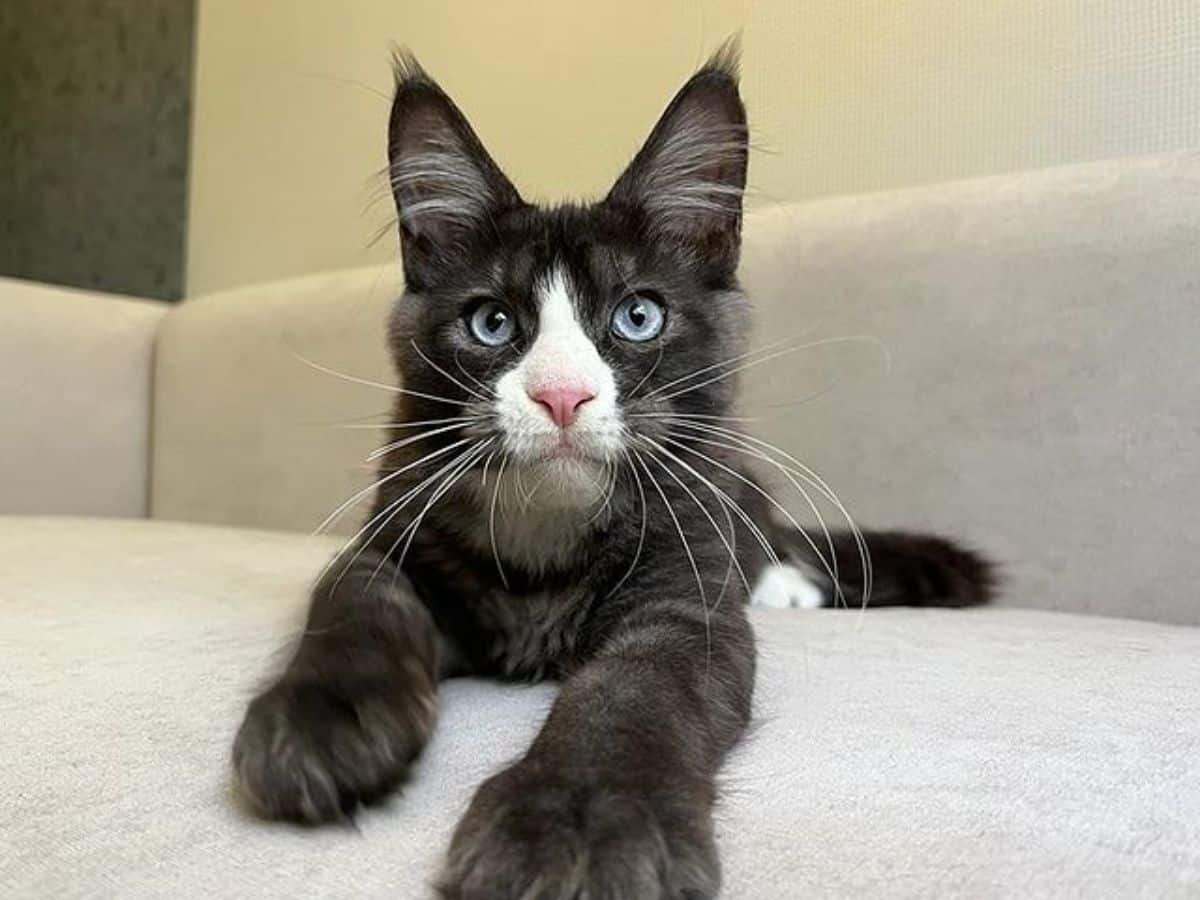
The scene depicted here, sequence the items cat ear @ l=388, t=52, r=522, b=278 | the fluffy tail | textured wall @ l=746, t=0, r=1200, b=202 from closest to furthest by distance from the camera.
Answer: cat ear @ l=388, t=52, r=522, b=278 → the fluffy tail → textured wall @ l=746, t=0, r=1200, b=202

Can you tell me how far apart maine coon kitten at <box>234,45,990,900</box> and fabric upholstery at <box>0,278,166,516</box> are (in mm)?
1706

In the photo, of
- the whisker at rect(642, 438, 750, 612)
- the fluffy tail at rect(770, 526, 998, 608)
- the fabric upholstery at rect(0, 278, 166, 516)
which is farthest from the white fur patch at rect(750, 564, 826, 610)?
the fabric upholstery at rect(0, 278, 166, 516)

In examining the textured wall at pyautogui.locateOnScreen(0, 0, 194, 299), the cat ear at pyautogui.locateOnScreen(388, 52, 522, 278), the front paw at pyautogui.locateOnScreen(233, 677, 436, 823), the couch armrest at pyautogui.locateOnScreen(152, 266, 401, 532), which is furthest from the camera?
the textured wall at pyautogui.locateOnScreen(0, 0, 194, 299)

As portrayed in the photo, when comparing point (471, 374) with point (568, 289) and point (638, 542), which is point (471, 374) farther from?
point (638, 542)

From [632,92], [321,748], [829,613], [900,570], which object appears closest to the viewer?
[321,748]

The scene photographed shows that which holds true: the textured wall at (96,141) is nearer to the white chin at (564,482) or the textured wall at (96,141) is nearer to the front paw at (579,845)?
the white chin at (564,482)

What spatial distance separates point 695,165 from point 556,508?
420mm

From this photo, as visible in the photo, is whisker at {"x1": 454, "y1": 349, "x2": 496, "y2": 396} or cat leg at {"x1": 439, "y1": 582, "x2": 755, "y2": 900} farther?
whisker at {"x1": 454, "y1": 349, "x2": 496, "y2": 396}

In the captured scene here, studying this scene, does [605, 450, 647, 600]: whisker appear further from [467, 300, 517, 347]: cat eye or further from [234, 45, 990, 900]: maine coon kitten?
[467, 300, 517, 347]: cat eye

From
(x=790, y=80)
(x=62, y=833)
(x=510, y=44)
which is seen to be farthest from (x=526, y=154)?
(x=62, y=833)

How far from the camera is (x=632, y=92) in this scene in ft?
8.02

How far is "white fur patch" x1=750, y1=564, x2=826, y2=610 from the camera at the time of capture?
163 centimetres

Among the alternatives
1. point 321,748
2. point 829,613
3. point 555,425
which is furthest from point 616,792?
point 829,613

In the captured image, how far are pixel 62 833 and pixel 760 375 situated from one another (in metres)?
1.43
